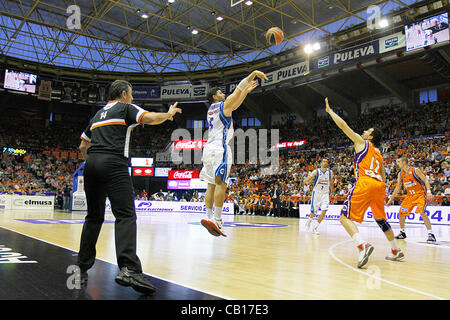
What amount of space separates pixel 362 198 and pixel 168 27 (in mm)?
21787

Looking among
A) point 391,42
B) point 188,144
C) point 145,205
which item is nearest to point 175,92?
point 188,144

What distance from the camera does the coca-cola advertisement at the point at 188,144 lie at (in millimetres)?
31656

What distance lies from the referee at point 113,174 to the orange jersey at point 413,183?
6394mm

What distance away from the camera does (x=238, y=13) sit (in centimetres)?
2217

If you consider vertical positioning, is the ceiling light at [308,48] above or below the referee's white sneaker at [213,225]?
above

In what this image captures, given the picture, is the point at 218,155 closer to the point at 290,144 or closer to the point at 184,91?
the point at 290,144

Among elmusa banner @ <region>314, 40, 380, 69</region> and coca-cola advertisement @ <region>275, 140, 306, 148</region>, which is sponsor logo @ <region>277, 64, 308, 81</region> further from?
coca-cola advertisement @ <region>275, 140, 306, 148</region>

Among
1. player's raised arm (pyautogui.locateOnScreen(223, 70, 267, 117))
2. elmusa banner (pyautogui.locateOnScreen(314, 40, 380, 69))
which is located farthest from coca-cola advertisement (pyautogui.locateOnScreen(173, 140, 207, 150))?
player's raised arm (pyautogui.locateOnScreen(223, 70, 267, 117))

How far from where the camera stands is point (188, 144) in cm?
3198

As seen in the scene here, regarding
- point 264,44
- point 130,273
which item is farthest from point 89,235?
point 264,44

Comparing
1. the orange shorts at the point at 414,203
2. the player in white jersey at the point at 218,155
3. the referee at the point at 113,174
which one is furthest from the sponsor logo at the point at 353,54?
the referee at the point at 113,174

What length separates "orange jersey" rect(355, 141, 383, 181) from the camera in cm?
461

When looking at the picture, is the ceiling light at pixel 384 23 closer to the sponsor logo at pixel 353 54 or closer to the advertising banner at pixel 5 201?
the sponsor logo at pixel 353 54

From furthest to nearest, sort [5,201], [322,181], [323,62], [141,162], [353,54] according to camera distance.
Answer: [141,162] < [323,62] < [353,54] < [5,201] < [322,181]
